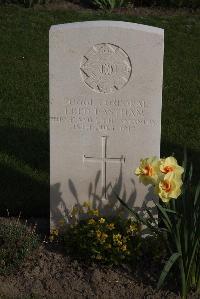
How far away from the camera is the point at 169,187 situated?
4.20m

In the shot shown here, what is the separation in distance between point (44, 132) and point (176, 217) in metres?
2.99

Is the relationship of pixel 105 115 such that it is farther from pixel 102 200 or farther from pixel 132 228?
pixel 132 228

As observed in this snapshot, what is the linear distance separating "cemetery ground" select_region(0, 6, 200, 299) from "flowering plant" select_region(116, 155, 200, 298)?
219 millimetres

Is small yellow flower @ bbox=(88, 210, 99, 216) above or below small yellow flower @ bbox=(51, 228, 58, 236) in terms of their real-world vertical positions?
above

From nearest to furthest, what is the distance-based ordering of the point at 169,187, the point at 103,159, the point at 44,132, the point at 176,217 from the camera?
the point at 169,187, the point at 176,217, the point at 103,159, the point at 44,132

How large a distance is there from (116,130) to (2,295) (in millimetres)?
1321

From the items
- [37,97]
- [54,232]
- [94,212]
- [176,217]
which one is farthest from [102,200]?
[37,97]

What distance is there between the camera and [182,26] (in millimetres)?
10852

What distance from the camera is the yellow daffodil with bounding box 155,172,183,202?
13.8ft

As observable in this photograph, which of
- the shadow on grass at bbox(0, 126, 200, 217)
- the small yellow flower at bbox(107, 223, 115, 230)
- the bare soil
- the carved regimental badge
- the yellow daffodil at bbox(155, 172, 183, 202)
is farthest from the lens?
the shadow on grass at bbox(0, 126, 200, 217)

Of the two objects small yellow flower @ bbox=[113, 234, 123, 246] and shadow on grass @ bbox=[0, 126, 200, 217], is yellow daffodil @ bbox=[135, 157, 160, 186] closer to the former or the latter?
small yellow flower @ bbox=[113, 234, 123, 246]

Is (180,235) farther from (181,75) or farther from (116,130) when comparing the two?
(181,75)

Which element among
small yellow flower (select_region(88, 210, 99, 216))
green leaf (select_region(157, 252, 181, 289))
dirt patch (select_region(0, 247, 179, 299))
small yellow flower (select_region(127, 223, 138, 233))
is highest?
small yellow flower (select_region(88, 210, 99, 216))

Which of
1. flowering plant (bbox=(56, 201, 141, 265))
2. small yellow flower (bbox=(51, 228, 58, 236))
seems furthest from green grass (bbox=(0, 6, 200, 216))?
flowering plant (bbox=(56, 201, 141, 265))
